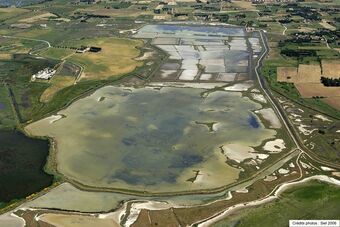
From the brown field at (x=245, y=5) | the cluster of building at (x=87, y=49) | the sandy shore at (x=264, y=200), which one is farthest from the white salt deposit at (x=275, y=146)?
the brown field at (x=245, y=5)

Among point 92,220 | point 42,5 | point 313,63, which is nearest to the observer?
point 92,220

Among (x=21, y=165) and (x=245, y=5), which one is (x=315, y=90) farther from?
(x=245, y=5)

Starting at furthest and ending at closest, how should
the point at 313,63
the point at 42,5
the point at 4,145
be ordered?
the point at 42,5
the point at 313,63
the point at 4,145

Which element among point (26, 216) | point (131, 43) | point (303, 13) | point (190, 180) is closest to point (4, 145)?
point (26, 216)

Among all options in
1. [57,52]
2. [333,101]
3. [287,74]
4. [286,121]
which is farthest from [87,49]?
[333,101]

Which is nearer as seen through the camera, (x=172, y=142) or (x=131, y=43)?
(x=172, y=142)

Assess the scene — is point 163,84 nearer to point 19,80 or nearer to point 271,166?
point 19,80
